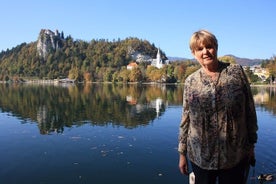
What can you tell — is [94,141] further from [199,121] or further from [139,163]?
[199,121]

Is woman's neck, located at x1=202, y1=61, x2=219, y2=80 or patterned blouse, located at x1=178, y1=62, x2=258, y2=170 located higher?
woman's neck, located at x1=202, y1=61, x2=219, y2=80

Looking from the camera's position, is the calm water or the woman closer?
the woman

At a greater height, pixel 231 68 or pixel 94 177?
pixel 231 68

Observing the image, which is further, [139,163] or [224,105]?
[139,163]

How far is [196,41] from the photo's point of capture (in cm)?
371

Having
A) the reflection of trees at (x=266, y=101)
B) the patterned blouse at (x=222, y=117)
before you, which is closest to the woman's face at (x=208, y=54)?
the patterned blouse at (x=222, y=117)

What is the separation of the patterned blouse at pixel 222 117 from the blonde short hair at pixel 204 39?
10.4 inches

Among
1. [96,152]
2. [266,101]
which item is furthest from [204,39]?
[266,101]

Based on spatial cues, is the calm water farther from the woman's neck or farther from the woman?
the woman's neck

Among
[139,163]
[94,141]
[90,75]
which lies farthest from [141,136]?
[90,75]

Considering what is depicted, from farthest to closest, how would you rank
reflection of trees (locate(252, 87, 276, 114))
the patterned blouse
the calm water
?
reflection of trees (locate(252, 87, 276, 114))
the calm water
the patterned blouse

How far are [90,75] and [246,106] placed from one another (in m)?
185

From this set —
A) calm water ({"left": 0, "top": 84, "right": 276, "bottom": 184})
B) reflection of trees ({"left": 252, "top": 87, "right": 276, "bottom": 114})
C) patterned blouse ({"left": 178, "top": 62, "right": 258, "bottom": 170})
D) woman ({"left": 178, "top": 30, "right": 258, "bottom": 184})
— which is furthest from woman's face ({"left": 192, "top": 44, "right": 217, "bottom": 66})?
reflection of trees ({"left": 252, "top": 87, "right": 276, "bottom": 114})

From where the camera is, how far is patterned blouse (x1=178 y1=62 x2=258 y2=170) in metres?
3.59
